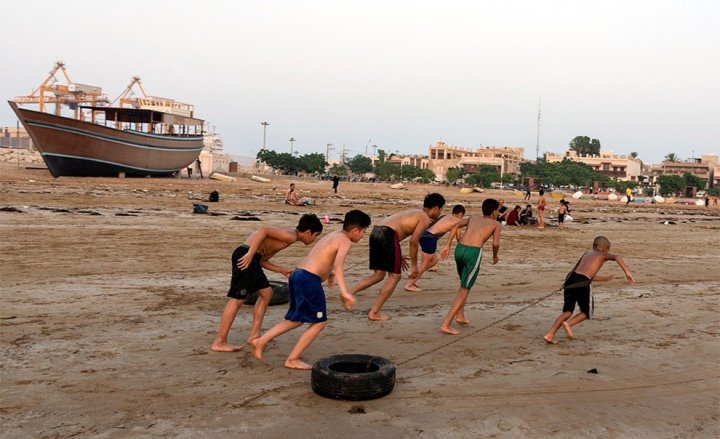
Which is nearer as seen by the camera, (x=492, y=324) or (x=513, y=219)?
(x=492, y=324)

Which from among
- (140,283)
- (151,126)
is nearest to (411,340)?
(140,283)

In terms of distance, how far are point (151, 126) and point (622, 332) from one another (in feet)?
168

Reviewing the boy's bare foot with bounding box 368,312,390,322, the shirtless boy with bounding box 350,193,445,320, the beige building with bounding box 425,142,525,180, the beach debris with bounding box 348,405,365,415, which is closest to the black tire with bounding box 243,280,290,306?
the shirtless boy with bounding box 350,193,445,320

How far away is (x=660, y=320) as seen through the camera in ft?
27.9

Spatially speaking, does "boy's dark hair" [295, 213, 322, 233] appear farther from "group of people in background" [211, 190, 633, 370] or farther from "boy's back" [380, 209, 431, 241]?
"boy's back" [380, 209, 431, 241]

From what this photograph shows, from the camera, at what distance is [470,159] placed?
149750 millimetres

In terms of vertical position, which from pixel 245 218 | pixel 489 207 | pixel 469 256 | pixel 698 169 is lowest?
pixel 245 218

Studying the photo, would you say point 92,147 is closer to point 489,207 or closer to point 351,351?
point 489,207

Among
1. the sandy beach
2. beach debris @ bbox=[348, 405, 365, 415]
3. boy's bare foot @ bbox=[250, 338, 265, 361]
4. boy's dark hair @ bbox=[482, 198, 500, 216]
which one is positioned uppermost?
boy's dark hair @ bbox=[482, 198, 500, 216]

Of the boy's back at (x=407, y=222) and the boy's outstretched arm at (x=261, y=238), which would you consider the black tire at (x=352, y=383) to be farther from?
the boy's back at (x=407, y=222)

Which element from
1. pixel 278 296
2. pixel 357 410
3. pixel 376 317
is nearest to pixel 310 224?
pixel 357 410

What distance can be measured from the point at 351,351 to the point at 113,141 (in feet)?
151

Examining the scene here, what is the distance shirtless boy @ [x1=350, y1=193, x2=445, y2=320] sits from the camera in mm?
8141

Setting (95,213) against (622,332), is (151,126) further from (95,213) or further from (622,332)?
(622,332)
